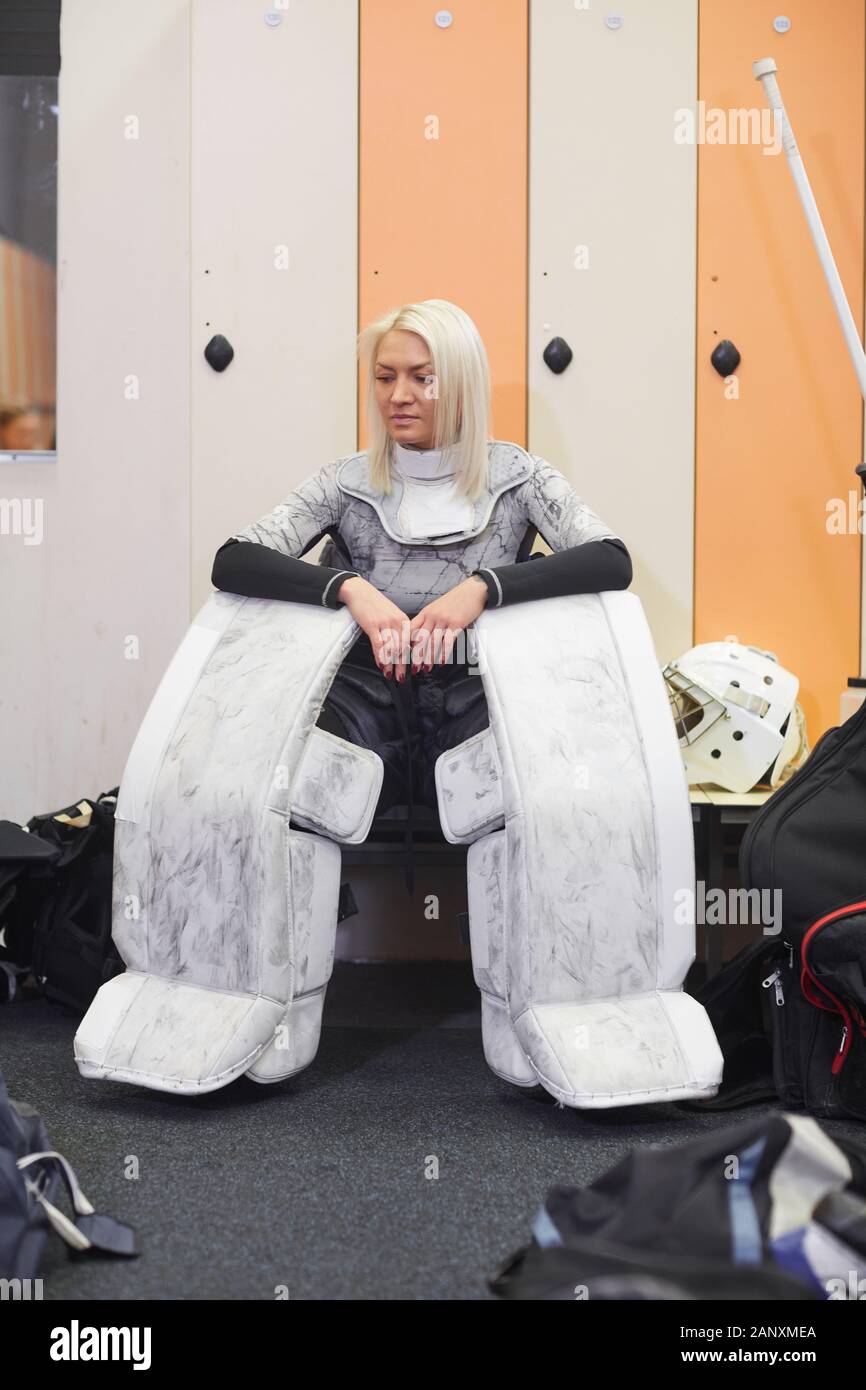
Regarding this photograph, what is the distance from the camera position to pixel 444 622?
67.1 inches

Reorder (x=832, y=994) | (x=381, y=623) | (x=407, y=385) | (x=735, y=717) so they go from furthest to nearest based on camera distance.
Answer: (x=735, y=717) → (x=407, y=385) → (x=381, y=623) → (x=832, y=994)

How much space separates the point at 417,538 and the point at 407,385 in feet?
0.84

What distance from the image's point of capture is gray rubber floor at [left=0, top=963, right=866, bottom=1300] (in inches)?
43.3

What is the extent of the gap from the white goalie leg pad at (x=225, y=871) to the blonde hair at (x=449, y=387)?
0.43 meters

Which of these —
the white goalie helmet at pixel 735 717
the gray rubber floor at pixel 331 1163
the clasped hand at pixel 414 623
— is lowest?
the gray rubber floor at pixel 331 1163

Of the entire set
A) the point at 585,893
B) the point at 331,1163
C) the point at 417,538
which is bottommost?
the point at 331,1163

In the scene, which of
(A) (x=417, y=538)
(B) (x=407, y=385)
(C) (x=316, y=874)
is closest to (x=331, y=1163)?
(C) (x=316, y=874)

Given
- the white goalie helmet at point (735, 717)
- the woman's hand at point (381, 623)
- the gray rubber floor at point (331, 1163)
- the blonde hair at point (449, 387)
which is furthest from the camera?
the white goalie helmet at point (735, 717)

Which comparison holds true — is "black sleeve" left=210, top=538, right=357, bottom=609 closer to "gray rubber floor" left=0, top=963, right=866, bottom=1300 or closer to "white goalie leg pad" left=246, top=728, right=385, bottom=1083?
"white goalie leg pad" left=246, top=728, right=385, bottom=1083

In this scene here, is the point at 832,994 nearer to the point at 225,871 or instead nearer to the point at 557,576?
the point at 557,576

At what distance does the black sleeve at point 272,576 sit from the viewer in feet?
5.74

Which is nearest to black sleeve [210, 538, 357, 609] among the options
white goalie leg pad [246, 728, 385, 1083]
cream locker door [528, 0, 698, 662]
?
white goalie leg pad [246, 728, 385, 1083]

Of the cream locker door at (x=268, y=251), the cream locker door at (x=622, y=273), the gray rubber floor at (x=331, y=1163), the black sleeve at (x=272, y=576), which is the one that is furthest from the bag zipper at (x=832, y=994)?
the cream locker door at (x=268, y=251)

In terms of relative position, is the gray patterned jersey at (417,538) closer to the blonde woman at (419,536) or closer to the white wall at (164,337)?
the blonde woman at (419,536)
